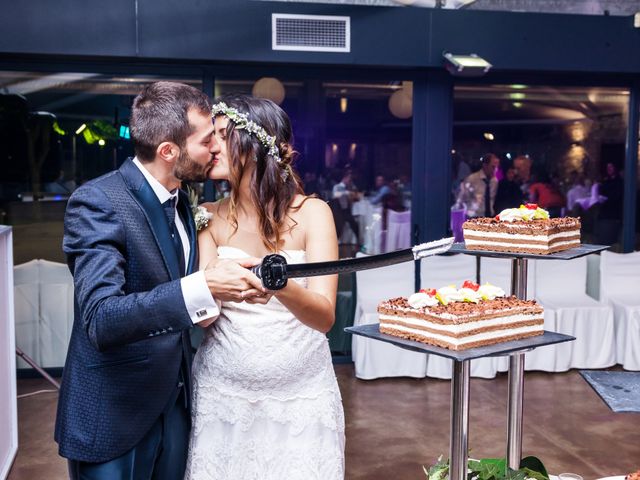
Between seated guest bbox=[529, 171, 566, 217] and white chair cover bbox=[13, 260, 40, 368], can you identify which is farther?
seated guest bbox=[529, 171, 566, 217]

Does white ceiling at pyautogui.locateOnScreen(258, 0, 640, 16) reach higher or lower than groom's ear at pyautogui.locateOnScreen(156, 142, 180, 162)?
higher

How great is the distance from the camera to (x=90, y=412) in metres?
1.91

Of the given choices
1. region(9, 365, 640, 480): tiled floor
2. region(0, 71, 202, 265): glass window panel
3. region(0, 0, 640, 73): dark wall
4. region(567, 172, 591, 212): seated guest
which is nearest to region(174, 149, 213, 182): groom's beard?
region(9, 365, 640, 480): tiled floor

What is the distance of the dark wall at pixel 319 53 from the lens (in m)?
5.33

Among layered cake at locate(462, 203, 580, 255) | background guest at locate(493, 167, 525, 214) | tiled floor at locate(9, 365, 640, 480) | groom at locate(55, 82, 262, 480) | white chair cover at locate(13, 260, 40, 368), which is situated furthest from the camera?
background guest at locate(493, 167, 525, 214)

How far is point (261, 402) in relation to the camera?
7.32ft

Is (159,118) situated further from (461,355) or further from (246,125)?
(461,355)

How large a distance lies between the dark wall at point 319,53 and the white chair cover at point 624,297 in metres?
1.61

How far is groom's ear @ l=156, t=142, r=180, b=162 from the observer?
1964 millimetres

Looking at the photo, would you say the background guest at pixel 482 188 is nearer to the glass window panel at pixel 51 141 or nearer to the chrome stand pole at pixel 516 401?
the glass window panel at pixel 51 141

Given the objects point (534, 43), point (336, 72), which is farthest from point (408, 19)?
point (534, 43)

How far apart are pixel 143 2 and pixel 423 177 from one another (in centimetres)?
263

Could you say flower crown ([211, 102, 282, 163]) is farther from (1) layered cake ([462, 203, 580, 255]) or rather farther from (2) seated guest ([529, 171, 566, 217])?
(2) seated guest ([529, 171, 566, 217])

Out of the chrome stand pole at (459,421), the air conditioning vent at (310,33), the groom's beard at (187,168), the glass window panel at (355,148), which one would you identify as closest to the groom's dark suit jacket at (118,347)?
the groom's beard at (187,168)
